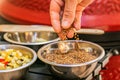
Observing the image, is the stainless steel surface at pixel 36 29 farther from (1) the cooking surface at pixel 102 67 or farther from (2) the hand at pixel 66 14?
(2) the hand at pixel 66 14

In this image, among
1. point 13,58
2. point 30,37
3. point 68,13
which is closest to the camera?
point 68,13

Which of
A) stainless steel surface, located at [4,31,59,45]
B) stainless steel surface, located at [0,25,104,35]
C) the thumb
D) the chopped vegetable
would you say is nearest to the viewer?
the thumb

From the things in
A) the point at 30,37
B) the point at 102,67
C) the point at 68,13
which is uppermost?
the point at 68,13

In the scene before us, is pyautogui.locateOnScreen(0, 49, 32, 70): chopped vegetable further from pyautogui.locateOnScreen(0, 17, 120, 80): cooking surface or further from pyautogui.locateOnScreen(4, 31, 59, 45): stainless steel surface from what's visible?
pyautogui.locateOnScreen(4, 31, 59, 45): stainless steel surface

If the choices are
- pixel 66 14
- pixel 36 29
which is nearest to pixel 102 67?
pixel 36 29

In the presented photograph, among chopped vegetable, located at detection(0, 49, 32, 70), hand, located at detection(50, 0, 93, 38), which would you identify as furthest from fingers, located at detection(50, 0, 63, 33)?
chopped vegetable, located at detection(0, 49, 32, 70)

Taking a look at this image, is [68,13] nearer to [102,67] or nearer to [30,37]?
[102,67]

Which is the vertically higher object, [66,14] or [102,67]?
[66,14]

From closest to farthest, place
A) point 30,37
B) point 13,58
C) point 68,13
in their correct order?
point 68,13, point 13,58, point 30,37
